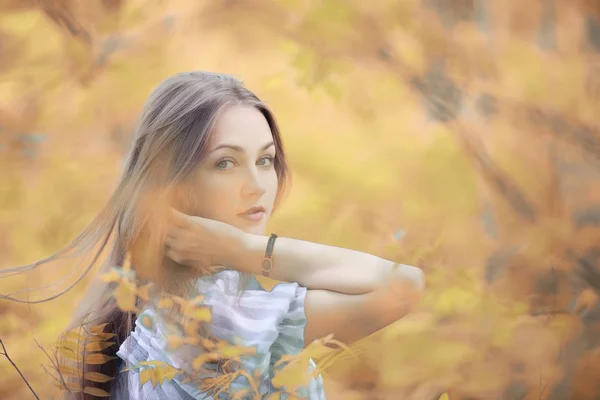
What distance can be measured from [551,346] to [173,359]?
0.98 m

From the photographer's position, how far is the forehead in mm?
1741

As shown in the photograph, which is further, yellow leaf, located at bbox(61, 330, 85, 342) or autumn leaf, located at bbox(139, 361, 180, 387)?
yellow leaf, located at bbox(61, 330, 85, 342)

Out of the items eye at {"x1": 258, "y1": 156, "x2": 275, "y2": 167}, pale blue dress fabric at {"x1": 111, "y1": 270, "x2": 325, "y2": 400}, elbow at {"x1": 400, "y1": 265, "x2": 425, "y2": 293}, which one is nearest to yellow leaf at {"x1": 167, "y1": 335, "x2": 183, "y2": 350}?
pale blue dress fabric at {"x1": 111, "y1": 270, "x2": 325, "y2": 400}

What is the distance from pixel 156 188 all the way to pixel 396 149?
2.02ft

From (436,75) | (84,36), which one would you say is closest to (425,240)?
(436,75)

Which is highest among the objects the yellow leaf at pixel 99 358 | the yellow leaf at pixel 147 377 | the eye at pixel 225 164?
the eye at pixel 225 164

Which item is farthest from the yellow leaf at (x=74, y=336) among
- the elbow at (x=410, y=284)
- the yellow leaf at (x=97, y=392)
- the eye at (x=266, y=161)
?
the elbow at (x=410, y=284)

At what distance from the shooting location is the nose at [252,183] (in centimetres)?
176

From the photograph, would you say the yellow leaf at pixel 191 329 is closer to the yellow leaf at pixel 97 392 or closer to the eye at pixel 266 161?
the yellow leaf at pixel 97 392

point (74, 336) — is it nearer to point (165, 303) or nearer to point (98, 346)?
point (98, 346)

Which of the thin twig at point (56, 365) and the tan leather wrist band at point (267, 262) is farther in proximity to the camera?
the thin twig at point (56, 365)

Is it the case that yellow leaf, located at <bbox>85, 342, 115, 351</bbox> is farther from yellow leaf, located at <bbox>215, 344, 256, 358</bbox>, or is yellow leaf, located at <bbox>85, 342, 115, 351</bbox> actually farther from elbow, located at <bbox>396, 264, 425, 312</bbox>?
elbow, located at <bbox>396, 264, 425, 312</bbox>

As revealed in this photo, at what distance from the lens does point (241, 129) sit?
1760 millimetres

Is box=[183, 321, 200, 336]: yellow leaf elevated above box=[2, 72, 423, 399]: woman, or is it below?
below
